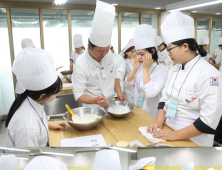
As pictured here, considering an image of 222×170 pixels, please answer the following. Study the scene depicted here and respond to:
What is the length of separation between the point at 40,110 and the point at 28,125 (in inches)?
5.3

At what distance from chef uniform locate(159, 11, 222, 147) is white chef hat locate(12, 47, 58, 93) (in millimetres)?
804

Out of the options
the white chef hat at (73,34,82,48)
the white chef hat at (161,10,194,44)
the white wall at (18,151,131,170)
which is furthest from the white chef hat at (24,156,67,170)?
the white chef hat at (73,34,82,48)

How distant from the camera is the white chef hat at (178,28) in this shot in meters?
1.20

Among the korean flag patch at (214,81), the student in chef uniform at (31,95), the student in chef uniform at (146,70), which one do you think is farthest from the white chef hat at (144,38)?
the student in chef uniform at (31,95)

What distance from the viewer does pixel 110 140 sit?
1.14 meters

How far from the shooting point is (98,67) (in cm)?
165

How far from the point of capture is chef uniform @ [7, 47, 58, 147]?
0.87m

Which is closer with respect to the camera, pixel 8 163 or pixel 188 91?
pixel 8 163

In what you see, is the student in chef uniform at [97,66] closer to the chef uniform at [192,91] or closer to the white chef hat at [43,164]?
the chef uniform at [192,91]

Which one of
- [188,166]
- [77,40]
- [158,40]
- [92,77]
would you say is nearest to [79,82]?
[92,77]

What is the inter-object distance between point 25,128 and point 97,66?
2.92 ft

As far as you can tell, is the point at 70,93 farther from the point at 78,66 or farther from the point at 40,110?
the point at 40,110

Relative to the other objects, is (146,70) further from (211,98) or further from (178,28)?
(211,98)

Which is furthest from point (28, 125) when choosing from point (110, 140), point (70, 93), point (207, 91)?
point (70, 93)
